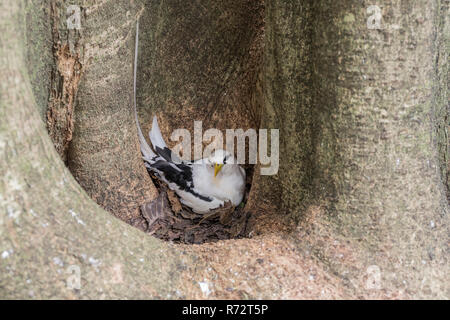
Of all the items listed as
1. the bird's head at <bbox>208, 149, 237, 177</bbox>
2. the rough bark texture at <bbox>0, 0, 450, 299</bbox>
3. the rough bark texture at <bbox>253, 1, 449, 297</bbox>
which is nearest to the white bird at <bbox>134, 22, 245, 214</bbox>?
the bird's head at <bbox>208, 149, 237, 177</bbox>

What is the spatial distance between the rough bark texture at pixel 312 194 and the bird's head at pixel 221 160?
1.38m

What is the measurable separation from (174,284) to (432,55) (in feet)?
4.93

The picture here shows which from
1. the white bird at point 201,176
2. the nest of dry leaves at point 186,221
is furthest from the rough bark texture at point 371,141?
the white bird at point 201,176

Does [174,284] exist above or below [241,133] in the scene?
below

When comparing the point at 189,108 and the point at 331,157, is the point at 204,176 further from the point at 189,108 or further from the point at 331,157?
the point at 331,157

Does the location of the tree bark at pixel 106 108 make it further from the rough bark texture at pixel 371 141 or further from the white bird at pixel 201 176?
the rough bark texture at pixel 371 141

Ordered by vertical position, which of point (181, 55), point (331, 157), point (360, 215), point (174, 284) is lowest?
point (174, 284)

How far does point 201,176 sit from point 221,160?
0.77 ft

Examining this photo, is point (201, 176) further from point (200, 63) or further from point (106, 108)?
point (106, 108)

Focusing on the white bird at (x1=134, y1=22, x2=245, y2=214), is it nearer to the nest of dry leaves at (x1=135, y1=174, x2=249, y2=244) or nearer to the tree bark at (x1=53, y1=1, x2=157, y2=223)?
the nest of dry leaves at (x1=135, y1=174, x2=249, y2=244)

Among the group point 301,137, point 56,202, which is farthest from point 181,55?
point 56,202

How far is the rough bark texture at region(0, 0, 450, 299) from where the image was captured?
189 cm

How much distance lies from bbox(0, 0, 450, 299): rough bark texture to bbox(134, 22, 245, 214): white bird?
4.49 feet

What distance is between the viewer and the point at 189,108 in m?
3.75
